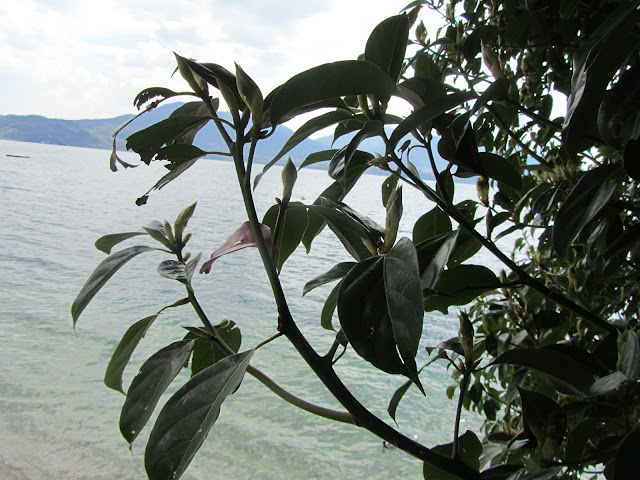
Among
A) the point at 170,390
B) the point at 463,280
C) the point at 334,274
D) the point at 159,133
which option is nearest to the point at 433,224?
the point at 463,280

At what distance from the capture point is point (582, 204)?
333 mm

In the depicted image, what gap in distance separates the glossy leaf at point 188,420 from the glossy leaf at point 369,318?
8cm

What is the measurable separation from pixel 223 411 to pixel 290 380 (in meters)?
0.42

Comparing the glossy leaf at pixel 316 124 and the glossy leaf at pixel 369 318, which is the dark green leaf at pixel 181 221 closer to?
the glossy leaf at pixel 316 124

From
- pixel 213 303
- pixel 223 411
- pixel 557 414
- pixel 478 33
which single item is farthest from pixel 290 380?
pixel 557 414

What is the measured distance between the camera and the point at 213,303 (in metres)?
3.87

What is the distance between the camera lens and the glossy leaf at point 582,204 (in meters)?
0.32

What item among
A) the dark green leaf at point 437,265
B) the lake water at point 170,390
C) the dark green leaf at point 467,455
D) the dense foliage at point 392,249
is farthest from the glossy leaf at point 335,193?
the lake water at point 170,390

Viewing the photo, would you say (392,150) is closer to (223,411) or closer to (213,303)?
(223,411)

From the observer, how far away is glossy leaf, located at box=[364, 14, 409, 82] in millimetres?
334

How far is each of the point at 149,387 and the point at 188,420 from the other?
0.09m

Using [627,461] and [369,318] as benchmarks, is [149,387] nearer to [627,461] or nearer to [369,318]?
[369,318]

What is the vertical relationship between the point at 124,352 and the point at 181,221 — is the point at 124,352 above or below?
below

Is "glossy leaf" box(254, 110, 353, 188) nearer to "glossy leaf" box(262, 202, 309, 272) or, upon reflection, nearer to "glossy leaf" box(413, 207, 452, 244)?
"glossy leaf" box(262, 202, 309, 272)
